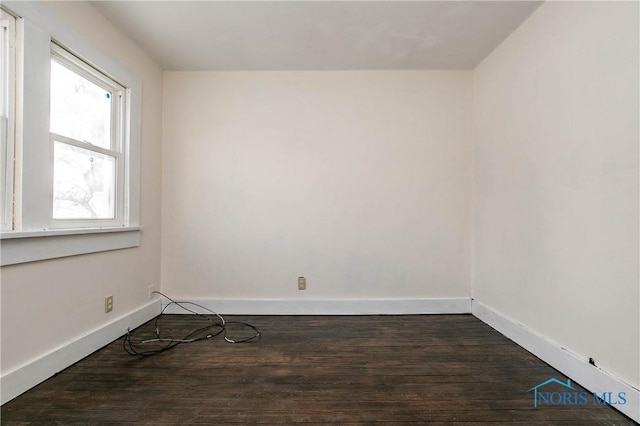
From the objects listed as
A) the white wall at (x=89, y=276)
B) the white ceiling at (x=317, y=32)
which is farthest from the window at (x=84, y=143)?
the white ceiling at (x=317, y=32)

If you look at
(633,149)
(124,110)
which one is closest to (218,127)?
(124,110)

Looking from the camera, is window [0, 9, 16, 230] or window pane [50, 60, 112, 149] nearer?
window [0, 9, 16, 230]

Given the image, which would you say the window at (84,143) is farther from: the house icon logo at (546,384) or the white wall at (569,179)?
the white wall at (569,179)

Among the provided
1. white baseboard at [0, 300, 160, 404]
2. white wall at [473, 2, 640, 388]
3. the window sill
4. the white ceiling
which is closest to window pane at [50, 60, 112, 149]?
the white ceiling

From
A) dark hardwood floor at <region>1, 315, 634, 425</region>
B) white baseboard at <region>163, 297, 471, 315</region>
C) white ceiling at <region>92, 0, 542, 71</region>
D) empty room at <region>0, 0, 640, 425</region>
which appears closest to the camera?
dark hardwood floor at <region>1, 315, 634, 425</region>

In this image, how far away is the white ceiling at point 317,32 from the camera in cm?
188

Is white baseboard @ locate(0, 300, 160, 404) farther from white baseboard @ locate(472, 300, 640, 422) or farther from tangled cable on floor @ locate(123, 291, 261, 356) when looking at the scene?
white baseboard @ locate(472, 300, 640, 422)

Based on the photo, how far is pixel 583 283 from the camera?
5.23 ft

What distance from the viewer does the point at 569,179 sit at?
1.68 metres

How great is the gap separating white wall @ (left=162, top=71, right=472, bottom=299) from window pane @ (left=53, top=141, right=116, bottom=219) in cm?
65

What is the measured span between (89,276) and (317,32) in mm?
2408

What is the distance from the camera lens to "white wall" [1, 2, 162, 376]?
1458 mm

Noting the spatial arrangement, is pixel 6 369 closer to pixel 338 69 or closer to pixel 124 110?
pixel 124 110

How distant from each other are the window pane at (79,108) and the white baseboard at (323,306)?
166cm
